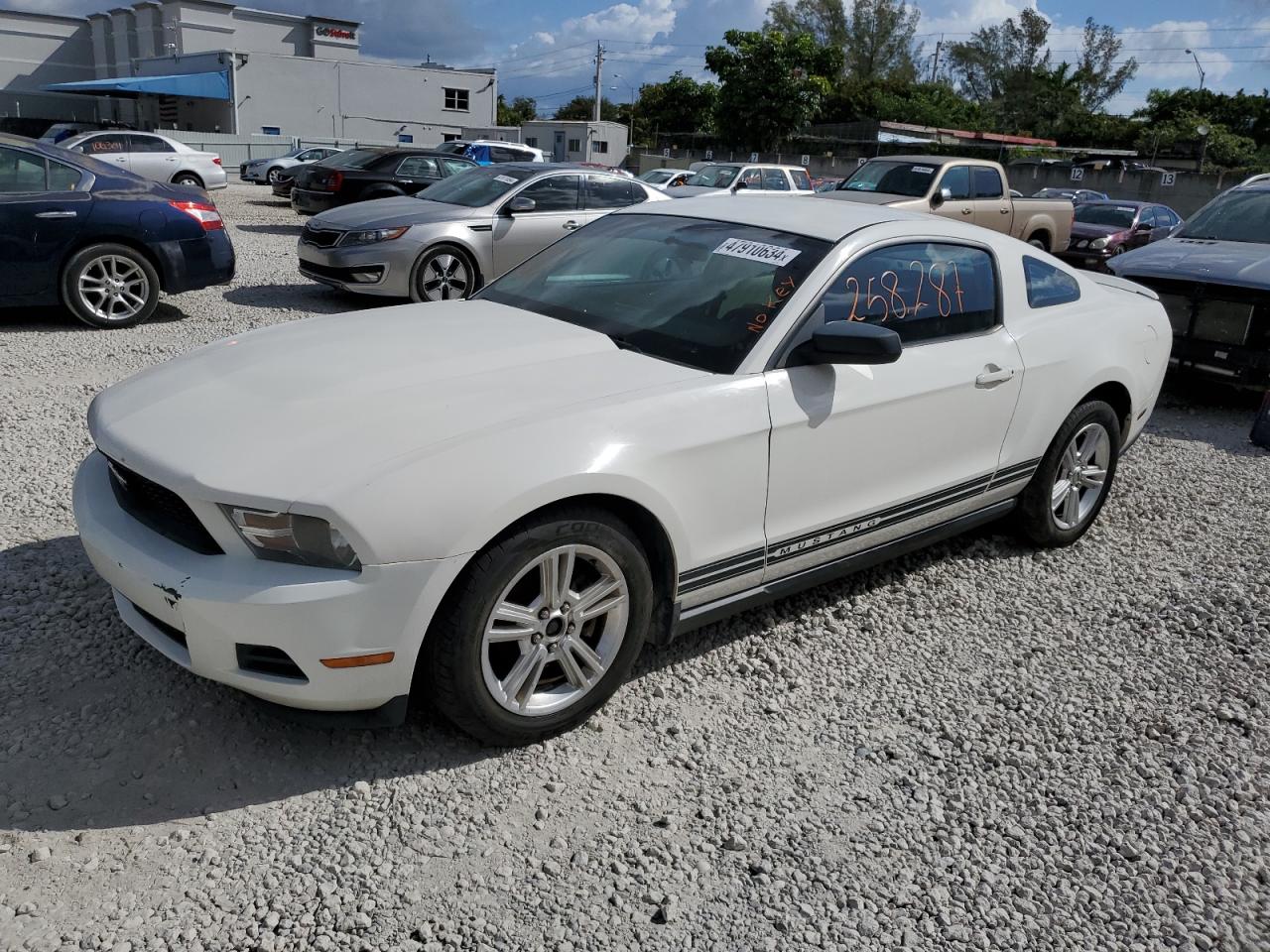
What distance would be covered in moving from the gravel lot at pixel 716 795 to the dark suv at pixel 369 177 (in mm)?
11270

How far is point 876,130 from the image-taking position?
164 feet

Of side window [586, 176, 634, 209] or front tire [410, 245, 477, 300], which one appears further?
side window [586, 176, 634, 209]

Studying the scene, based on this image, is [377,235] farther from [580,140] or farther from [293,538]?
[580,140]

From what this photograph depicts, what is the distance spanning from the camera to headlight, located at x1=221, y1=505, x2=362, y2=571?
261 centimetres

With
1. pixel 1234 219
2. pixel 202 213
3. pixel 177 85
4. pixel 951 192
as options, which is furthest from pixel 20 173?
pixel 177 85

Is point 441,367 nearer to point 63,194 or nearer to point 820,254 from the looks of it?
point 820,254

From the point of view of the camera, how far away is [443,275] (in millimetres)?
9695

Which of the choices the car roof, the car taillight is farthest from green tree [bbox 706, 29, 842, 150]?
the car roof

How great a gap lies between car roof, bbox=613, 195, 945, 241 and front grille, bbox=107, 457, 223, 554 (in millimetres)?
2344

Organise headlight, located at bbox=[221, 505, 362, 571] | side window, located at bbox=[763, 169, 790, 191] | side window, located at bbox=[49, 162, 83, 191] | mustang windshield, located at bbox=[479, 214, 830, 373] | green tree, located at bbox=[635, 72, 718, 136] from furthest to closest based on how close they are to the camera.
A: green tree, located at bbox=[635, 72, 718, 136], side window, located at bbox=[763, 169, 790, 191], side window, located at bbox=[49, 162, 83, 191], mustang windshield, located at bbox=[479, 214, 830, 373], headlight, located at bbox=[221, 505, 362, 571]

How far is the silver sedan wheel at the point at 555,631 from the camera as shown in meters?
2.90

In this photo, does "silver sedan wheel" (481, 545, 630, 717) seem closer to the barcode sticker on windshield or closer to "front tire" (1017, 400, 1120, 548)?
the barcode sticker on windshield

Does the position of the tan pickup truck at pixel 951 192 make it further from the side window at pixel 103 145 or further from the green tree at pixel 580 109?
the green tree at pixel 580 109

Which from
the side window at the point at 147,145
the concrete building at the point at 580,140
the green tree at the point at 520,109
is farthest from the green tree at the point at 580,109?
the side window at the point at 147,145
